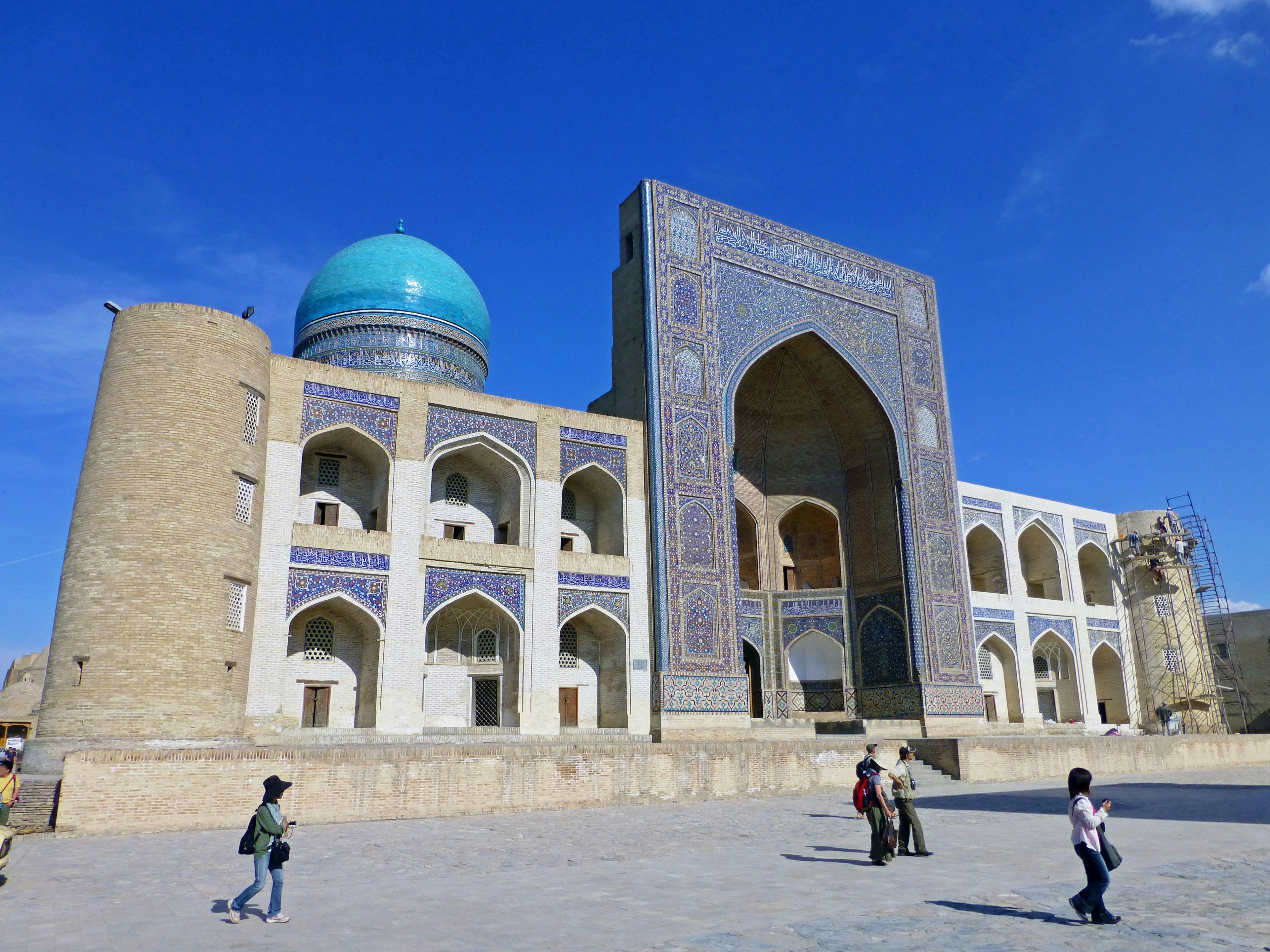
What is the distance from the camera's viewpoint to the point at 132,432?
10945 mm

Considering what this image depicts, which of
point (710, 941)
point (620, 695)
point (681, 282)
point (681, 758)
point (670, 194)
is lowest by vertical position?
point (710, 941)

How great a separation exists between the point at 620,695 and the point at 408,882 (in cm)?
935

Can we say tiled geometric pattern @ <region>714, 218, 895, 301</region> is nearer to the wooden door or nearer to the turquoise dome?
the turquoise dome

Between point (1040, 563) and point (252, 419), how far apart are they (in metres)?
18.2

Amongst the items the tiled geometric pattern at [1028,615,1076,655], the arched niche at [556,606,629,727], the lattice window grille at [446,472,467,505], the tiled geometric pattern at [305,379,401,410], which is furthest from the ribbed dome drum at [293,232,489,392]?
the tiled geometric pattern at [1028,615,1076,655]

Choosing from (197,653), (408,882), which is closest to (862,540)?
(197,653)

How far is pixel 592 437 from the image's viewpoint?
1516cm

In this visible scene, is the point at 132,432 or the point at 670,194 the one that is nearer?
the point at 132,432

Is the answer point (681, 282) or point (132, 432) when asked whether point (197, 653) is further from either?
point (681, 282)

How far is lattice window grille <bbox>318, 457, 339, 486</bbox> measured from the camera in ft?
47.1

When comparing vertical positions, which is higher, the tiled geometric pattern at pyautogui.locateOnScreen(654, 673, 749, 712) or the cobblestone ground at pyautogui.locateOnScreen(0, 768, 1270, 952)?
the tiled geometric pattern at pyautogui.locateOnScreen(654, 673, 749, 712)

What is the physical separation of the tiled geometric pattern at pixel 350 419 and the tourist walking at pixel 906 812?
30.1 ft

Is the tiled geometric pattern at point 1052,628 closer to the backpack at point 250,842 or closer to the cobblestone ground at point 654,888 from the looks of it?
the cobblestone ground at point 654,888

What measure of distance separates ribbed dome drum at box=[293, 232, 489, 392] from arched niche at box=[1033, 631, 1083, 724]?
13.7 m
